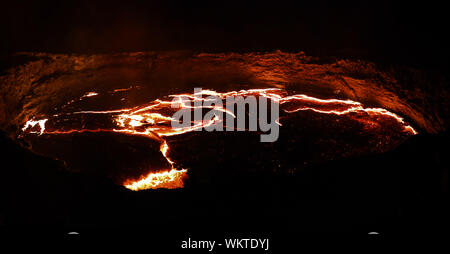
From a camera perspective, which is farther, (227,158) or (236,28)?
(236,28)

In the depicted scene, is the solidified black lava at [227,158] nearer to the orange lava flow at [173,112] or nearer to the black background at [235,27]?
the orange lava flow at [173,112]

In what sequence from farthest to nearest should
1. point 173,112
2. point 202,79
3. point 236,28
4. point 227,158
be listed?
point 236,28 < point 202,79 < point 173,112 < point 227,158

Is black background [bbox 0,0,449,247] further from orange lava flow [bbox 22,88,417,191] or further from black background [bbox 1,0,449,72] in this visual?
orange lava flow [bbox 22,88,417,191]

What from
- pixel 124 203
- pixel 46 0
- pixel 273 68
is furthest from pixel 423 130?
pixel 46 0

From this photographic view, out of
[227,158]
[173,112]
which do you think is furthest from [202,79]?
[227,158]

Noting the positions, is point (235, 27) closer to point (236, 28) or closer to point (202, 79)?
point (236, 28)

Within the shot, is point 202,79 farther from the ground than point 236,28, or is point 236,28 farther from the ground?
point 236,28

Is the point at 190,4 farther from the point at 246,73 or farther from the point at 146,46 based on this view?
the point at 246,73

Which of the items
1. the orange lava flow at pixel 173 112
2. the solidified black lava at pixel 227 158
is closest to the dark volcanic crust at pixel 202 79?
the solidified black lava at pixel 227 158

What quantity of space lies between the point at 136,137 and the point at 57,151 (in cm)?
81

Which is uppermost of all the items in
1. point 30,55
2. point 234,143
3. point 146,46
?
point 146,46

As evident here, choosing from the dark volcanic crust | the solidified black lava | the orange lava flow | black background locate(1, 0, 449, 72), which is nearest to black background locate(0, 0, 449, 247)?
black background locate(1, 0, 449, 72)
